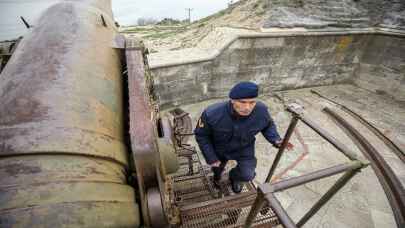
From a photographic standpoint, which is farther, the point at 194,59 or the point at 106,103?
the point at 194,59

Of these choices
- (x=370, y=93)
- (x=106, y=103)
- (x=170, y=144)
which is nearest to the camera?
(x=106, y=103)

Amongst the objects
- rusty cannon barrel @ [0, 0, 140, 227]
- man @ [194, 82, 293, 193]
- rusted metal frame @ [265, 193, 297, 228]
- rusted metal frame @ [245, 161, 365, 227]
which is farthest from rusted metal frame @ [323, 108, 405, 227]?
rusty cannon barrel @ [0, 0, 140, 227]

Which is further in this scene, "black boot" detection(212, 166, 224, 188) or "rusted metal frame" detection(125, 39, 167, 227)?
"black boot" detection(212, 166, 224, 188)

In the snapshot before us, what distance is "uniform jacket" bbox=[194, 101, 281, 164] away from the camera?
218 cm

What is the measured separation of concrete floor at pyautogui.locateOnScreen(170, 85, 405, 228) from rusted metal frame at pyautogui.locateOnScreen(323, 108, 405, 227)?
0.33 feet

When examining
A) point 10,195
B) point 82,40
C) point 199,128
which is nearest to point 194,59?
point 199,128

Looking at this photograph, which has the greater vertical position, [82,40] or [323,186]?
[82,40]

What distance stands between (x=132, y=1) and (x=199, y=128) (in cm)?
9326

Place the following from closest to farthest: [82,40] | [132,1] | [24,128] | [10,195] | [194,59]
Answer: [10,195] → [24,128] → [82,40] → [194,59] → [132,1]

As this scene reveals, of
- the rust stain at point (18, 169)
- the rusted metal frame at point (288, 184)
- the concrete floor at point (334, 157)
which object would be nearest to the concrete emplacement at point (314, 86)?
the concrete floor at point (334, 157)

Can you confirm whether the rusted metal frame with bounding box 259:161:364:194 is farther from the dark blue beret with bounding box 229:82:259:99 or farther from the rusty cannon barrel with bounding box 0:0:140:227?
the dark blue beret with bounding box 229:82:259:99

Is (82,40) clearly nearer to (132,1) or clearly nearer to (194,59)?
(194,59)

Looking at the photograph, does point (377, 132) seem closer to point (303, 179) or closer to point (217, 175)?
point (217, 175)

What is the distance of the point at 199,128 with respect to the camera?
2.33m
